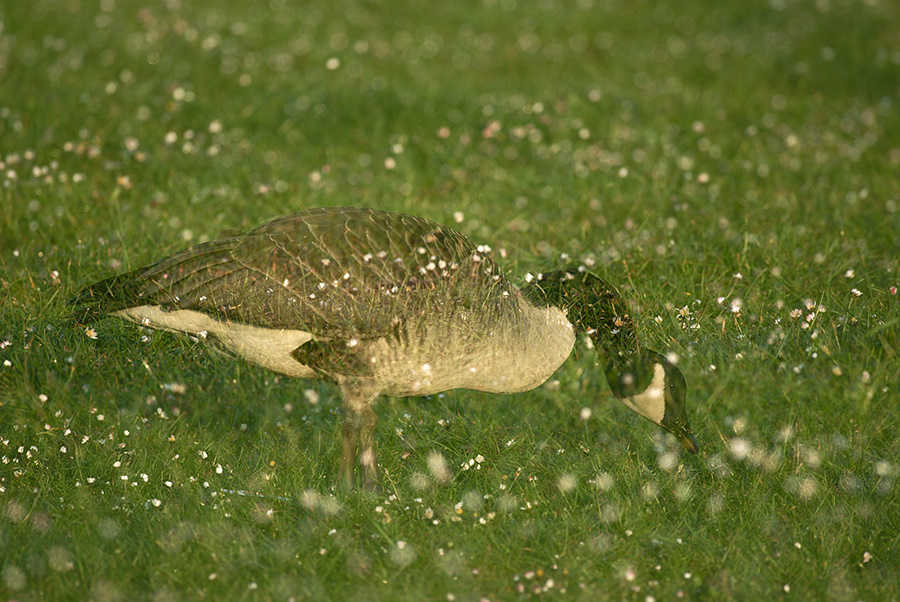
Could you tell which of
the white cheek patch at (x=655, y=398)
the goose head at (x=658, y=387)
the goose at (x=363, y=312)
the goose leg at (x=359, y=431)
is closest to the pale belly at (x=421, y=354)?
the goose at (x=363, y=312)

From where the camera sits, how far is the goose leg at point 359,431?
4.04 m

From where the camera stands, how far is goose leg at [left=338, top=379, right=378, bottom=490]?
4.04 metres

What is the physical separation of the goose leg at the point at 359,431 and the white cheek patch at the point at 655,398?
1.28 meters

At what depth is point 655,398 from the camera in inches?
167

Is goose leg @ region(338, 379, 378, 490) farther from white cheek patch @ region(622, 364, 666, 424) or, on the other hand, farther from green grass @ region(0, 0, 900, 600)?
white cheek patch @ region(622, 364, 666, 424)

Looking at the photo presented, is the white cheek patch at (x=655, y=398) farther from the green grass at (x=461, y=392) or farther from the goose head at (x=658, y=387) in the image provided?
the green grass at (x=461, y=392)

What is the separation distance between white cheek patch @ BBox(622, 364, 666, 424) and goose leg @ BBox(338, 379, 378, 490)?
50.3 inches

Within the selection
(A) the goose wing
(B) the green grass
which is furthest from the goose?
(B) the green grass

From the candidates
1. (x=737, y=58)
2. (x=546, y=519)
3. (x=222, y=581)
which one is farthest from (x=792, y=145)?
(x=222, y=581)

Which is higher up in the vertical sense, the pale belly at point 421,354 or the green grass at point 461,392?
the pale belly at point 421,354

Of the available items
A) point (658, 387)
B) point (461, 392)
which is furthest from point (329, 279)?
point (658, 387)

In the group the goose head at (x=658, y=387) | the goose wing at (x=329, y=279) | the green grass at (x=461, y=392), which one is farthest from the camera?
the goose head at (x=658, y=387)

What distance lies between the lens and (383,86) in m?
7.89

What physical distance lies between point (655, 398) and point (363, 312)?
4.87 feet
